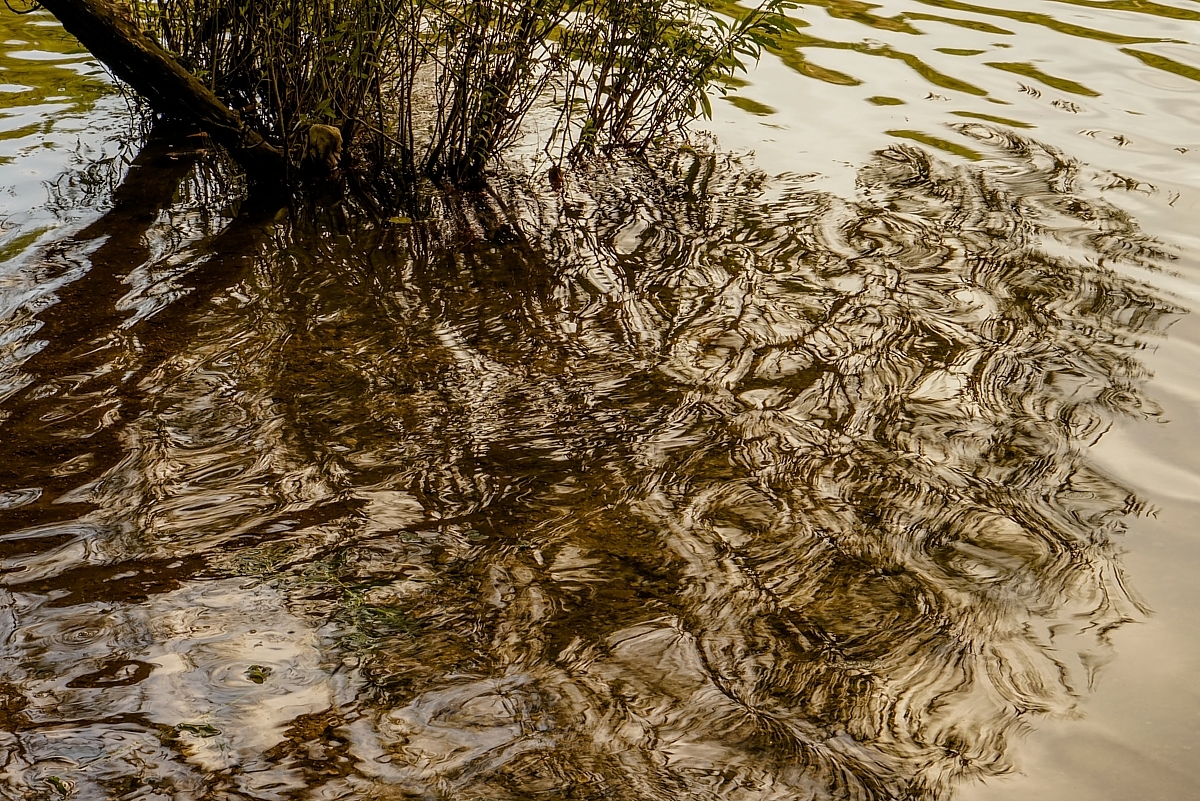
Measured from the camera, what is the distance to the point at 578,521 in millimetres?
3334

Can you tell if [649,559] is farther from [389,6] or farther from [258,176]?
[258,176]

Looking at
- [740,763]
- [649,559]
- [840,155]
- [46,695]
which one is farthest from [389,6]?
[740,763]

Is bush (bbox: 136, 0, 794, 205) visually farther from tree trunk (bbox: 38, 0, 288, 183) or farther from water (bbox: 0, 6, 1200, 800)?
water (bbox: 0, 6, 1200, 800)

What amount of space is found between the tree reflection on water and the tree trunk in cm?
73

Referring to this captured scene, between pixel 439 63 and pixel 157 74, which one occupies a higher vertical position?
pixel 439 63

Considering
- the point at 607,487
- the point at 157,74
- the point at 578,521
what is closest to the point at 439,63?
the point at 157,74

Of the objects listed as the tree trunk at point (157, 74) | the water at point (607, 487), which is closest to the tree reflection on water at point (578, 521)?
the water at point (607, 487)

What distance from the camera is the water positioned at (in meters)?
2.53

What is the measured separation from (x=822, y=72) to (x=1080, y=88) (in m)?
1.97

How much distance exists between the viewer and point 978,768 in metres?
2.49

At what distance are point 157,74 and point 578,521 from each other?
3.83 meters

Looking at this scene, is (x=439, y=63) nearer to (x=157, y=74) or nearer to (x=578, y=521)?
(x=157, y=74)

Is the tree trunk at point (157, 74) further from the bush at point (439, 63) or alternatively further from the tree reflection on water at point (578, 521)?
the tree reflection on water at point (578, 521)

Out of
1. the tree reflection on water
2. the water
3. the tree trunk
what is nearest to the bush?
the tree trunk
